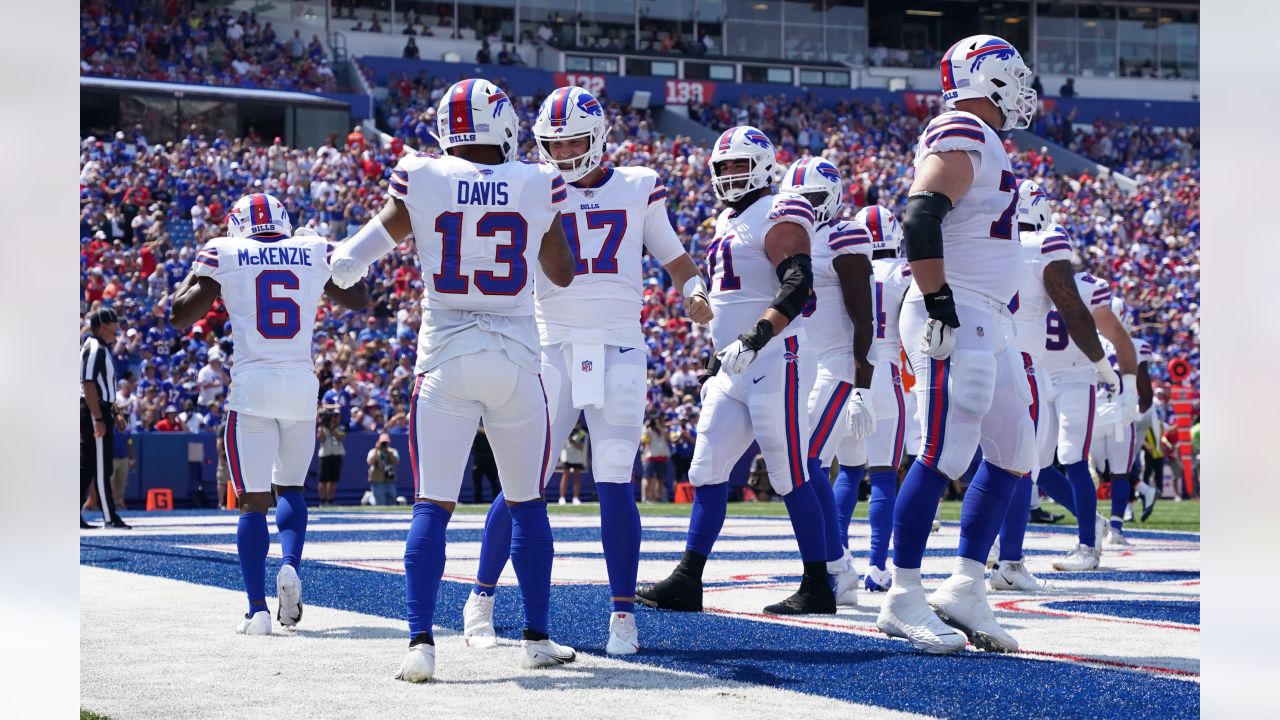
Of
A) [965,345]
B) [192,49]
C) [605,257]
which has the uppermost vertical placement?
[192,49]

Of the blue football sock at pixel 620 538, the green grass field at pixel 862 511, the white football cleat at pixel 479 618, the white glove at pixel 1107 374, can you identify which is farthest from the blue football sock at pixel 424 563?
the green grass field at pixel 862 511

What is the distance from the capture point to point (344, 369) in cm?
2189

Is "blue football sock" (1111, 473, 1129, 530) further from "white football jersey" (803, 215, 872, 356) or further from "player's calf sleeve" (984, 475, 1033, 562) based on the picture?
"white football jersey" (803, 215, 872, 356)

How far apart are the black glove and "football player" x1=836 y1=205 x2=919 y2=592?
2385 mm

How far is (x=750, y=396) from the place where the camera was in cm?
648

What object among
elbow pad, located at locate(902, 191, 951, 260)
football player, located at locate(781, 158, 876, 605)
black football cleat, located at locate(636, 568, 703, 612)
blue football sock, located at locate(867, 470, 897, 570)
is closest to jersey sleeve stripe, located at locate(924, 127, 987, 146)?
elbow pad, located at locate(902, 191, 951, 260)

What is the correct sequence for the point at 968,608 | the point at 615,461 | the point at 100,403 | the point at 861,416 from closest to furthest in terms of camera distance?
1. the point at 968,608
2. the point at 615,461
3. the point at 861,416
4. the point at 100,403

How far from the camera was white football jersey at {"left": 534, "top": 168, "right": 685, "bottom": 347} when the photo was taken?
5793 mm

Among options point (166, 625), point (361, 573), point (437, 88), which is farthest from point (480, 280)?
point (437, 88)

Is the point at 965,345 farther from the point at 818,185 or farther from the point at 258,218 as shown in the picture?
the point at 258,218

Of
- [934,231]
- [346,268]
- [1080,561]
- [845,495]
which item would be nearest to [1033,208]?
[845,495]

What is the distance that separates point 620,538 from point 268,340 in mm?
2216

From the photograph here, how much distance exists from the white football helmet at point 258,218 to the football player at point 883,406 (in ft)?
10.2

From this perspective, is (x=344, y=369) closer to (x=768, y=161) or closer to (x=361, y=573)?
(x=361, y=573)
